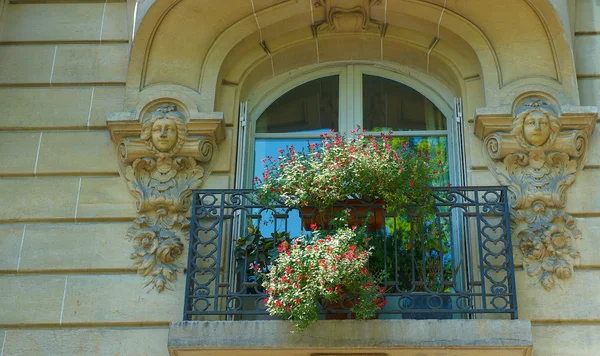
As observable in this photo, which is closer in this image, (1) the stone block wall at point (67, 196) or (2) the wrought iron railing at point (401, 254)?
(2) the wrought iron railing at point (401, 254)

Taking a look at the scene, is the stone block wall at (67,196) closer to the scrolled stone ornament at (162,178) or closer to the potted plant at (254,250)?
the scrolled stone ornament at (162,178)

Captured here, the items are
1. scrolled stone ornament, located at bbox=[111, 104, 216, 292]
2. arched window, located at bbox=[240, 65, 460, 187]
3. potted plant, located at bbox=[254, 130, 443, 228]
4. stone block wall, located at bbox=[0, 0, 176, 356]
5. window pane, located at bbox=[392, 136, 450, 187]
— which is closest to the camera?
potted plant, located at bbox=[254, 130, 443, 228]

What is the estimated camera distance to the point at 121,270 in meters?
8.64

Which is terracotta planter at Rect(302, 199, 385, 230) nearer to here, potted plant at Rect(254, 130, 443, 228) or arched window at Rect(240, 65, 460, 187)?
potted plant at Rect(254, 130, 443, 228)

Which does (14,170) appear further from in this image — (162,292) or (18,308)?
(162,292)

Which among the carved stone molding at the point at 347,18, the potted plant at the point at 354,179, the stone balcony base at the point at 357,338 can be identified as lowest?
the stone balcony base at the point at 357,338

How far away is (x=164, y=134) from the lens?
29.3ft

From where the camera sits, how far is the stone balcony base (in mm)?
7520

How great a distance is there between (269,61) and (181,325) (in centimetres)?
345

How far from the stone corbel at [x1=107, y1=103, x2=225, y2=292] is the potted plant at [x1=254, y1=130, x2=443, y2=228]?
2.78ft

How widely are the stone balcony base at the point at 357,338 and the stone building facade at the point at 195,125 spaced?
644 millimetres

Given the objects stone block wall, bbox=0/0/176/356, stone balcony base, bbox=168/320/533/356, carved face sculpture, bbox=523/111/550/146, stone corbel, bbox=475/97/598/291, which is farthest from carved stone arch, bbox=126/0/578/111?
stone balcony base, bbox=168/320/533/356

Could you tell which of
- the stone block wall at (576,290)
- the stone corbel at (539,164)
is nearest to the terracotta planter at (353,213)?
the stone block wall at (576,290)

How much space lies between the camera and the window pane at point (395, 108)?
388 inches
